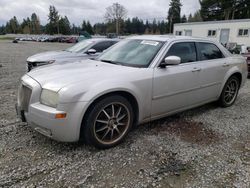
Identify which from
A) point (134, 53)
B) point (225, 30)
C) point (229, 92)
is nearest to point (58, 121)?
point (134, 53)

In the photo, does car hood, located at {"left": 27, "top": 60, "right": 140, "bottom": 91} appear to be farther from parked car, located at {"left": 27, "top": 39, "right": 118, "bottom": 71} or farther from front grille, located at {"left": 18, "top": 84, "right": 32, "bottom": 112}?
parked car, located at {"left": 27, "top": 39, "right": 118, "bottom": 71}

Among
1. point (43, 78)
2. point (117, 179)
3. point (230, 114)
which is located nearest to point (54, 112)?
point (43, 78)

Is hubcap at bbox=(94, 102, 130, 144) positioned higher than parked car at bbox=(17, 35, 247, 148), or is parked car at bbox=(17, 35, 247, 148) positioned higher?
parked car at bbox=(17, 35, 247, 148)

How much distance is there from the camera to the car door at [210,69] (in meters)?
4.11

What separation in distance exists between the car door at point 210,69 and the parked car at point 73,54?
366 cm

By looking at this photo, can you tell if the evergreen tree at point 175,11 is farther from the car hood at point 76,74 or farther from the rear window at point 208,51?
the car hood at point 76,74

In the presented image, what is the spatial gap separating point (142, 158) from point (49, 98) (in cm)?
142

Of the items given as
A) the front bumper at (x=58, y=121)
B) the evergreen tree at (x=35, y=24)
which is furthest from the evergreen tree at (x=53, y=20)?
the front bumper at (x=58, y=121)

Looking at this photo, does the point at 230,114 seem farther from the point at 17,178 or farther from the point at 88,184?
the point at 17,178

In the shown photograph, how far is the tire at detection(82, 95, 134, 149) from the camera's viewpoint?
9.21ft

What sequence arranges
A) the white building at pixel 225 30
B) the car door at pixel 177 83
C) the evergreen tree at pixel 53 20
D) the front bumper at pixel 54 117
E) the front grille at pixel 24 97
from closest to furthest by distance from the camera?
the front bumper at pixel 54 117
the front grille at pixel 24 97
the car door at pixel 177 83
the white building at pixel 225 30
the evergreen tree at pixel 53 20

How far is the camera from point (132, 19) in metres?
99.3

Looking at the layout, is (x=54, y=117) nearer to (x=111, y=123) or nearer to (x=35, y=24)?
(x=111, y=123)

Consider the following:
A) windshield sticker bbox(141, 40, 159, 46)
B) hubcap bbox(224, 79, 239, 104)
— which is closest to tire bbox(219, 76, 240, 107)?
hubcap bbox(224, 79, 239, 104)
